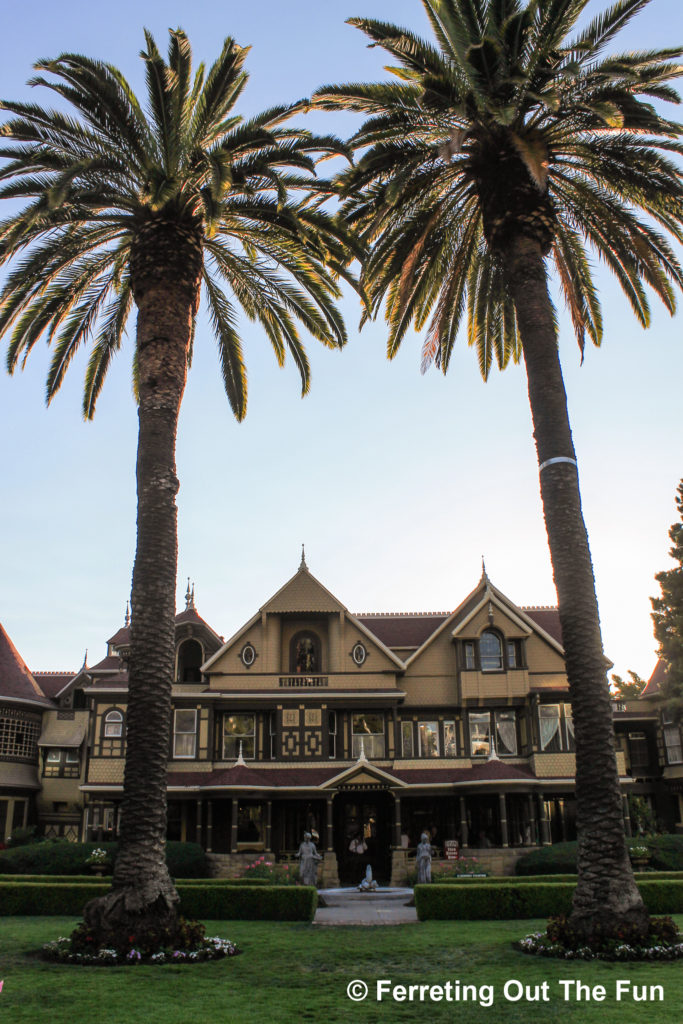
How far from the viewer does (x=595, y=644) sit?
1391cm

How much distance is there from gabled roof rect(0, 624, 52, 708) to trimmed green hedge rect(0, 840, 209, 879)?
11833mm

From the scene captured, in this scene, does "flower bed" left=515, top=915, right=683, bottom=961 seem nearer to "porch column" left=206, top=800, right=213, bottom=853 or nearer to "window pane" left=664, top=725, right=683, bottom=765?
"porch column" left=206, top=800, right=213, bottom=853

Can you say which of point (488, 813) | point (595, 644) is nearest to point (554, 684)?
point (488, 813)

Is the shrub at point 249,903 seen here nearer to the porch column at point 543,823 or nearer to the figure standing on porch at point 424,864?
the figure standing on porch at point 424,864

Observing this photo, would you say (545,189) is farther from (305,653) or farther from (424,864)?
(305,653)

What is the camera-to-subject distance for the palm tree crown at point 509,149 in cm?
1559

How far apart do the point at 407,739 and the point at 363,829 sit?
3.99 meters

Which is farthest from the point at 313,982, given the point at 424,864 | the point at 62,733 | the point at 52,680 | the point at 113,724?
the point at 52,680

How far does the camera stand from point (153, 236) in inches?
642

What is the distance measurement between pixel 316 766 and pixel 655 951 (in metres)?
22.8

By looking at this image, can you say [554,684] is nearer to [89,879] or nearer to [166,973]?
[89,879]

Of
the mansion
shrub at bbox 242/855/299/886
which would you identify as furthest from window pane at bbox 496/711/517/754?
shrub at bbox 242/855/299/886

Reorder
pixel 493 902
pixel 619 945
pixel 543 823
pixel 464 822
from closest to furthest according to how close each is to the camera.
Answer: pixel 619 945
pixel 493 902
pixel 464 822
pixel 543 823

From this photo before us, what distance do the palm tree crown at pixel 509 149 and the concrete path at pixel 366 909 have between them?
45.3ft
